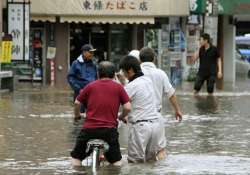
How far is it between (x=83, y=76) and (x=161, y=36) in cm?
1917

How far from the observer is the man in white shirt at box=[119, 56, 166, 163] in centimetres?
1069

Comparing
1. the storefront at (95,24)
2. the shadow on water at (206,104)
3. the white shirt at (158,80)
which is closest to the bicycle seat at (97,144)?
the white shirt at (158,80)

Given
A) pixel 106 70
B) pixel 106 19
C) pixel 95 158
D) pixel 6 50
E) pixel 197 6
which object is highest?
pixel 197 6

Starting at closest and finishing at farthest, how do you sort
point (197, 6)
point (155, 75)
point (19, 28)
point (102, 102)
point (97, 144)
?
1. point (97, 144)
2. point (102, 102)
3. point (155, 75)
4. point (19, 28)
5. point (197, 6)

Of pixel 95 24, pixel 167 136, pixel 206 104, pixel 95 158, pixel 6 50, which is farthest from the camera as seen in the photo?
pixel 95 24

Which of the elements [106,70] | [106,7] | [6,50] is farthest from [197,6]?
[106,70]

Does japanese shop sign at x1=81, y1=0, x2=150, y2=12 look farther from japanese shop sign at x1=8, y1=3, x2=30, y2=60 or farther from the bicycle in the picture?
the bicycle

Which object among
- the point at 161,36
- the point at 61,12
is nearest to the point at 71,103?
the point at 61,12

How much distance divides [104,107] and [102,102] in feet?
0.21

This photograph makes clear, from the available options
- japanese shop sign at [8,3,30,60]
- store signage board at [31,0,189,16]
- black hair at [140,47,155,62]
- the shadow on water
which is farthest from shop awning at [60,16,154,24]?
black hair at [140,47,155,62]

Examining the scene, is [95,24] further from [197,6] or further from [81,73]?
[81,73]

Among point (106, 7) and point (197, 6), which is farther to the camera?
point (197, 6)

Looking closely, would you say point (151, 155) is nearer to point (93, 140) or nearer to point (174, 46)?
point (93, 140)

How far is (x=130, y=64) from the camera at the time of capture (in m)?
10.7
